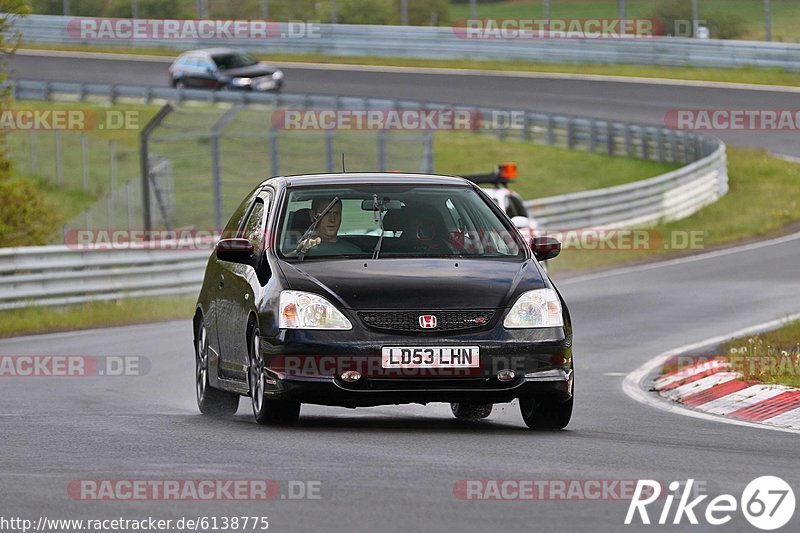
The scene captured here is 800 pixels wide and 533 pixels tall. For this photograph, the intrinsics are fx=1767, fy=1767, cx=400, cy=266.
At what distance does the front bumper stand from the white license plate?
3cm

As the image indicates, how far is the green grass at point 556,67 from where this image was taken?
5326cm

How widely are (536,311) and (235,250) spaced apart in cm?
193

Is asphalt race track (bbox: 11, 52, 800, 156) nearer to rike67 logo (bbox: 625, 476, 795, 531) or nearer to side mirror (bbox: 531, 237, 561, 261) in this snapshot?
side mirror (bbox: 531, 237, 561, 261)

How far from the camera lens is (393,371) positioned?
9.89 meters

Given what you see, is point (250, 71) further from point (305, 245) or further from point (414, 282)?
point (414, 282)

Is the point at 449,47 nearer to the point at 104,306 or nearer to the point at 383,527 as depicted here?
the point at 104,306

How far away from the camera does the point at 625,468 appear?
825 cm

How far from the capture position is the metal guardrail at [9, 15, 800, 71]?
5453 centimetres

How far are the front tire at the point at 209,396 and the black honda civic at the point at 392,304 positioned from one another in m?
0.82

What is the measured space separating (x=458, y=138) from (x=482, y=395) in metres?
38.8

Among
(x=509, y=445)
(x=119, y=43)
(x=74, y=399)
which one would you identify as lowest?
(x=119, y=43)

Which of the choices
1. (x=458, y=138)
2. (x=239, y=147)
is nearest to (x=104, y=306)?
(x=239, y=147)

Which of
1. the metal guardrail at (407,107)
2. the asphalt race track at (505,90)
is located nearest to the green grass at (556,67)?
the asphalt race track at (505,90)

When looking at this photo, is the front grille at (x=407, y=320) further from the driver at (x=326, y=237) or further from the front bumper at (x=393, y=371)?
the driver at (x=326, y=237)
